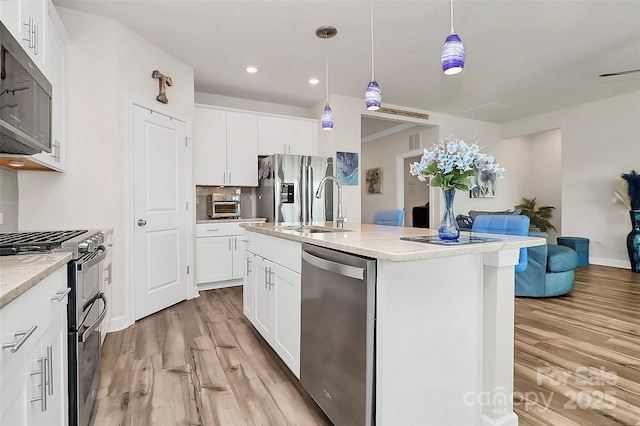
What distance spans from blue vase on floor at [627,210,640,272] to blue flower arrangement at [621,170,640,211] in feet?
0.34

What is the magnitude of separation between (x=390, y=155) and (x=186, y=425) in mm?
6804

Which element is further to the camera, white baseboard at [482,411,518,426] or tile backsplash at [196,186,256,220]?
tile backsplash at [196,186,256,220]

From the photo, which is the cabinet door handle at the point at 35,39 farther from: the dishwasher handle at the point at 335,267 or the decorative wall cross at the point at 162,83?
the dishwasher handle at the point at 335,267

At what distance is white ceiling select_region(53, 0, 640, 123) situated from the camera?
9.24ft

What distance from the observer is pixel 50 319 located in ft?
3.57

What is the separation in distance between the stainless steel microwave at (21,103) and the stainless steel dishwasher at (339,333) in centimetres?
140

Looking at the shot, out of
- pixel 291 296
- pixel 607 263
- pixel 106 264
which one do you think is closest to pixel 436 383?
pixel 291 296

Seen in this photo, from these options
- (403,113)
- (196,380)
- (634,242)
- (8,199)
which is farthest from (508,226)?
(634,242)

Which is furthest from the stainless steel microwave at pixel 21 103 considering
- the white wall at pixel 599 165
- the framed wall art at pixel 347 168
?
the white wall at pixel 599 165

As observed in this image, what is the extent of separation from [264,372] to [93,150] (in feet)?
7.82

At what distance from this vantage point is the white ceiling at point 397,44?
9.24ft

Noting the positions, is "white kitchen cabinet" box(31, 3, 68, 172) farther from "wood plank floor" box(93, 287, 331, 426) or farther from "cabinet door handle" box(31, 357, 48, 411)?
"cabinet door handle" box(31, 357, 48, 411)

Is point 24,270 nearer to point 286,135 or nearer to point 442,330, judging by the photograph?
point 442,330

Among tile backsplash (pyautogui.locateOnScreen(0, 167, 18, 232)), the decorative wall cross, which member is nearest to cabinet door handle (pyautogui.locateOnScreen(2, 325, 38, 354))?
tile backsplash (pyautogui.locateOnScreen(0, 167, 18, 232))
